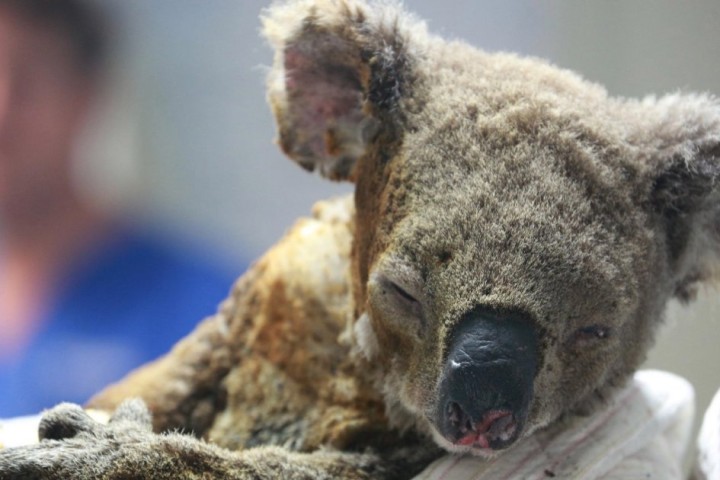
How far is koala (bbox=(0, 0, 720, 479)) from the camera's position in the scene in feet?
3.45

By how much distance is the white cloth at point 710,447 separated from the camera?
4.41 ft

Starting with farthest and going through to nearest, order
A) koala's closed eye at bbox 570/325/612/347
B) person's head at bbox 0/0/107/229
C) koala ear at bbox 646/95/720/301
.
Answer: person's head at bbox 0/0/107/229 → koala ear at bbox 646/95/720/301 → koala's closed eye at bbox 570/325/612/347

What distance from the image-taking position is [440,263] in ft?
3.59

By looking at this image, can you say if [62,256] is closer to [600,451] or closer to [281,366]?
[281,366]

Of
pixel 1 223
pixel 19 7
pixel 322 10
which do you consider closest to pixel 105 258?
pixel 1 223

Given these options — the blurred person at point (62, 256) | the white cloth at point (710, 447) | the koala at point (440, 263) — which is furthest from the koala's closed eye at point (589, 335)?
the blurred person at point (62, 256)

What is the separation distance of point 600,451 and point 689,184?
427 mm

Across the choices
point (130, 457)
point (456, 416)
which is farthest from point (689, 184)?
point (130, 457)

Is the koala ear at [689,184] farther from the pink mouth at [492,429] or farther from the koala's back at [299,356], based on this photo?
the koala's back at [299,356]

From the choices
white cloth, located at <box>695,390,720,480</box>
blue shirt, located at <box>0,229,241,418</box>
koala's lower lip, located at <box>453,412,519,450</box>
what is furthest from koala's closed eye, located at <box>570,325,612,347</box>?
blue shirt, located at <box>0,229,241,418</box>

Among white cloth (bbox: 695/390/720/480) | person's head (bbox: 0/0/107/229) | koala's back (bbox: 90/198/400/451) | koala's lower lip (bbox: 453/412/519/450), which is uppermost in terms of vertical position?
person's head (bbox: 0/0/107/229)

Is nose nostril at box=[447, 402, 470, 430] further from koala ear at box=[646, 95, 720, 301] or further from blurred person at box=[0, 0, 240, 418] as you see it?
blurred person at box=[0, 0, 240, 418]

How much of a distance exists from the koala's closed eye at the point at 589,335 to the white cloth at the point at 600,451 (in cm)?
18

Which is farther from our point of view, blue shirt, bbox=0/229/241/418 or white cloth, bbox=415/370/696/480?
blue shirt, bbox=0/229/241/418
